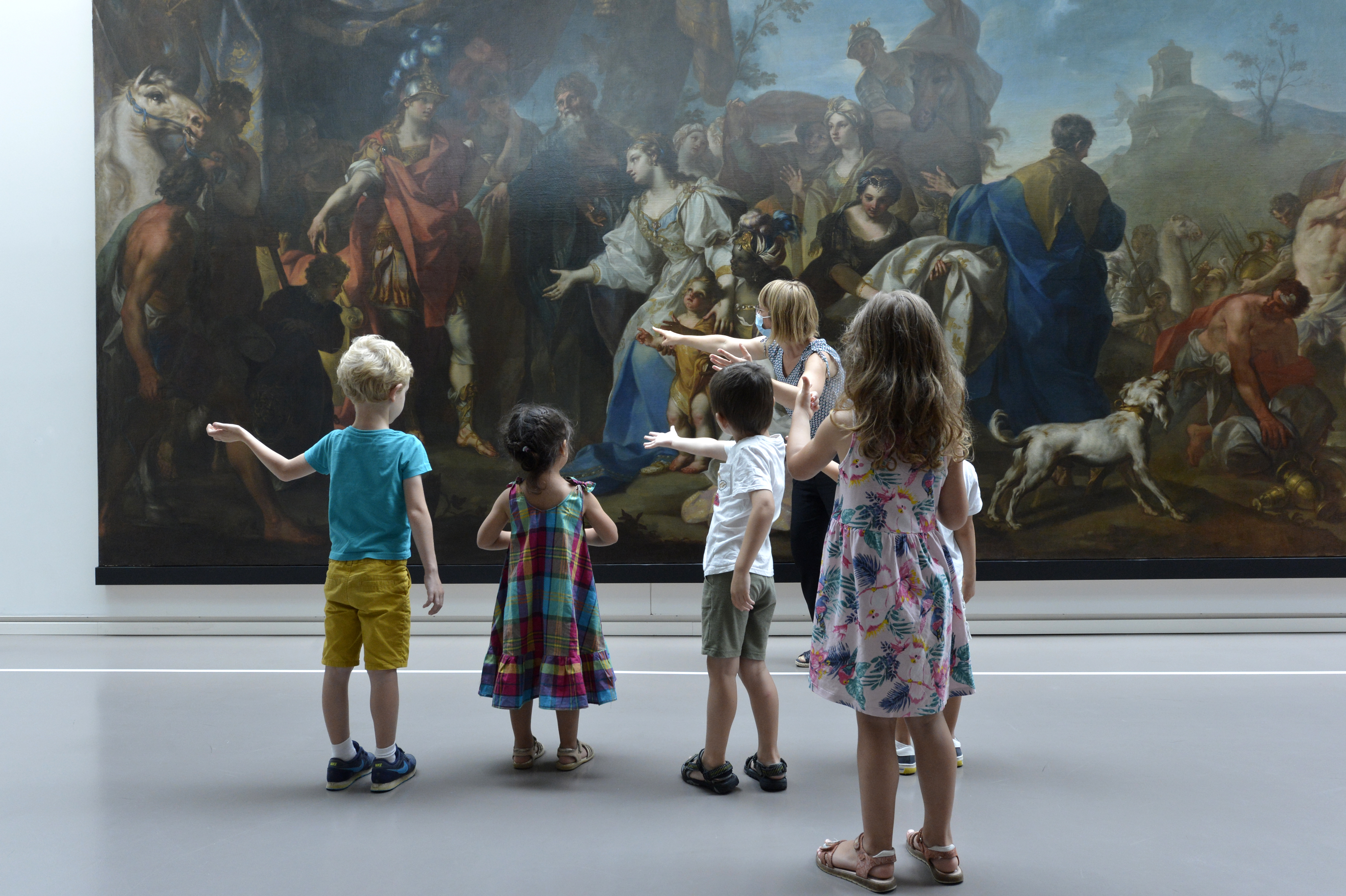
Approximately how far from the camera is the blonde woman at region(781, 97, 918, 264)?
536 centimetres

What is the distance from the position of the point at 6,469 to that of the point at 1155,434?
26.0ft

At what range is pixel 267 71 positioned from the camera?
5.43 m

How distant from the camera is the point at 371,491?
9.21 feet

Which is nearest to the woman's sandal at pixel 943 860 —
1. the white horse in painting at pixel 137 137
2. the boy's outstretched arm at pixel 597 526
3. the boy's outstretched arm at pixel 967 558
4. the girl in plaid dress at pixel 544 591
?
the boy's outstretched arm at pixel 967 558

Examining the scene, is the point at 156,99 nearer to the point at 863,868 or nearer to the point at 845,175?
the point at 845,175

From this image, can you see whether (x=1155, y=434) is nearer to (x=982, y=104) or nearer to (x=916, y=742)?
(x=982, y=104)

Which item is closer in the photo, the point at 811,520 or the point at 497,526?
the point at 497,526

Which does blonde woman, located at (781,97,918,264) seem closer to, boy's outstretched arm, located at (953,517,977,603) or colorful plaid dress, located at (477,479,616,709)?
boy's outstretched arm, located at (953,517,977,603)

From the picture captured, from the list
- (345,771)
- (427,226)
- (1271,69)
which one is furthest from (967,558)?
(1271,69)

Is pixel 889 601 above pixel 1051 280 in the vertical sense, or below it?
below

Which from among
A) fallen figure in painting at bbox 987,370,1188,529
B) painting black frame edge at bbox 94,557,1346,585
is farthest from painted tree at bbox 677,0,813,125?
painting black frame edge at bbox 94,557,1346,585

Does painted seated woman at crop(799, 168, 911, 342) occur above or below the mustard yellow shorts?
above

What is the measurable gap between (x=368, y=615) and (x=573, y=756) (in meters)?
0.92

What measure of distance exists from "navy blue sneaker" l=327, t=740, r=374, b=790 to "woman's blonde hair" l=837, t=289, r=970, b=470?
6.93 feet
